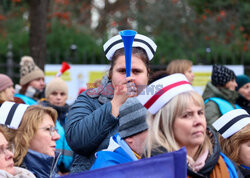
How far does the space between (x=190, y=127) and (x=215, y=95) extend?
324 cm

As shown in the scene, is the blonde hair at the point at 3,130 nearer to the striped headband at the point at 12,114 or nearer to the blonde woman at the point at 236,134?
the striped headband at the point at 12,114

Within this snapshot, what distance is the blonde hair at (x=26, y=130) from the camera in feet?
11.7

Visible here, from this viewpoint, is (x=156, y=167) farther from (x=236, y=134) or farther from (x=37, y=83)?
(x=37, y=83)

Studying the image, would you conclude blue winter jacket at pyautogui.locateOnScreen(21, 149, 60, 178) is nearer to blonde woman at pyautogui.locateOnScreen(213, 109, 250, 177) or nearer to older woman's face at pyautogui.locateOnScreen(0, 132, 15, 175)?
older woman's face at pyautogui.locateOnScreen(0, 132, 15, 175)

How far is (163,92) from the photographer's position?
2.34 metres

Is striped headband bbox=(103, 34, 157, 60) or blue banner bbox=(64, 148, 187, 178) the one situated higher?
striped headband bbox=(103, 34, 157, 60)

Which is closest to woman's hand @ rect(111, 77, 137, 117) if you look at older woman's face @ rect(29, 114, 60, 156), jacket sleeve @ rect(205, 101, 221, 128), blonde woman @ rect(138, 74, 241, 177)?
blonde woman @ rect(138, 74, 241, 177)

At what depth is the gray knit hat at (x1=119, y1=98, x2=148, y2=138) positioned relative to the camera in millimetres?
2506

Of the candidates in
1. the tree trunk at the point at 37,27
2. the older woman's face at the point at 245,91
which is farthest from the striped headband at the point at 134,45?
the tree trunk at the point at 37,27

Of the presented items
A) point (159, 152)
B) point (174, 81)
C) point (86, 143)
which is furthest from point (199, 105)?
point (86, 143)

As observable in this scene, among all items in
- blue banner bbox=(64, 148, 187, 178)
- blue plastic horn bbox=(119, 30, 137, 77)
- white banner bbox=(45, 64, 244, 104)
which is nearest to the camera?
blue banner bbox=(64, 148, 187, 178)

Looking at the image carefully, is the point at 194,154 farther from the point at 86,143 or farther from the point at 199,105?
the point at 86,143

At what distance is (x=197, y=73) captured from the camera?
8828 millimetres

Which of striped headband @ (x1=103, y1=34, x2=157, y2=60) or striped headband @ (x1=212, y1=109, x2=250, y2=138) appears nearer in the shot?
striped headband @ (x1=103, y1=34, x2=157, y2=60)
